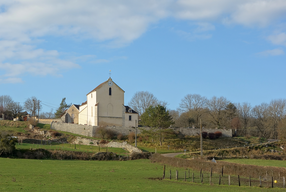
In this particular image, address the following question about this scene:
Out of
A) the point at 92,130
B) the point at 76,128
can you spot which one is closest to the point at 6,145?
the point at 92,130

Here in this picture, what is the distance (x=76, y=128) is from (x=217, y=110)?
41.9 meters

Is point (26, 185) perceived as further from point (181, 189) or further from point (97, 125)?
point (97, 125)

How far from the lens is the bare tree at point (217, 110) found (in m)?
83.0

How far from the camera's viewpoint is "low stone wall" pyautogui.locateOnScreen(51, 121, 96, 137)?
60.5 meters

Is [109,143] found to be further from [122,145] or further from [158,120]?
[158,120]

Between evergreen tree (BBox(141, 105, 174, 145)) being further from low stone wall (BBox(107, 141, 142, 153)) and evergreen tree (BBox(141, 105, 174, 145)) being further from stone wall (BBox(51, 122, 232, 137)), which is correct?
low stone wall (BBox(107, 141, 142, 153))

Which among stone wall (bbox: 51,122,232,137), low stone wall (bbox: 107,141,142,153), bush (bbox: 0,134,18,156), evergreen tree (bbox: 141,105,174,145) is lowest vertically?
low stone wall (bbox: 107,141,142,153)

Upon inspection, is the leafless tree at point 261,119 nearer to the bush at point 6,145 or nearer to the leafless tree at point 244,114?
the leafless tree at point 244,114

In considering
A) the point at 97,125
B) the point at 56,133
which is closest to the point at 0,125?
the point at 56,133

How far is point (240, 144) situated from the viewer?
2461 inches

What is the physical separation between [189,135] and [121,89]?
58.1ft

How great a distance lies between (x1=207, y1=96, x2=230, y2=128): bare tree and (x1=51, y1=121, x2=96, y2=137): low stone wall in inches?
1436

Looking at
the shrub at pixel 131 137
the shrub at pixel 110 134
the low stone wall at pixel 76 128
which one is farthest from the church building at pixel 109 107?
the shrub at pixel 131 137

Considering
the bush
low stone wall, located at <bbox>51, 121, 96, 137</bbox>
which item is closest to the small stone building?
low stone wall, located at <bbox>51, 121, 96, 137</bbox>
